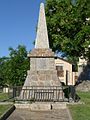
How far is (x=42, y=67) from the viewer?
65.2 feet

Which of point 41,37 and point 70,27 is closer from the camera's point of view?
point 41,37

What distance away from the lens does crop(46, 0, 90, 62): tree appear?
3148 centimetres

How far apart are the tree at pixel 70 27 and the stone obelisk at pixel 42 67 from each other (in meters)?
11.5

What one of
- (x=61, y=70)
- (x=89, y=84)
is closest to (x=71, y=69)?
(x=61, y=70)

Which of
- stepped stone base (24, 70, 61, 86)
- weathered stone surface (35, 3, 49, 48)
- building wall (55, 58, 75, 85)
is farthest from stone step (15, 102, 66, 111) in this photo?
building wall (55, 58, 75, 85)

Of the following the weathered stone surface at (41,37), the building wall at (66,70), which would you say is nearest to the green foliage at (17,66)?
the weathered stone surface at (41,37)

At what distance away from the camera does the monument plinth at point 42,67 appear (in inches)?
766

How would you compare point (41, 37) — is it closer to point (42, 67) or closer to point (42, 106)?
point (42, 67)

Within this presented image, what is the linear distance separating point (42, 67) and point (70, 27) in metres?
13.2

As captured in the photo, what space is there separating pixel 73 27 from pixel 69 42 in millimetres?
1774

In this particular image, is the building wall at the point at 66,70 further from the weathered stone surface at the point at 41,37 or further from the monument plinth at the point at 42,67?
the monument plinth at the point at 42,67

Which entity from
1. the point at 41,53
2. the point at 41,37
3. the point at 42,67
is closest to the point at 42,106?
the point at 42,67

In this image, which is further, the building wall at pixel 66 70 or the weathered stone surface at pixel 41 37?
the building wall at pixel 66 70

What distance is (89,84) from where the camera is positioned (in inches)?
1433
